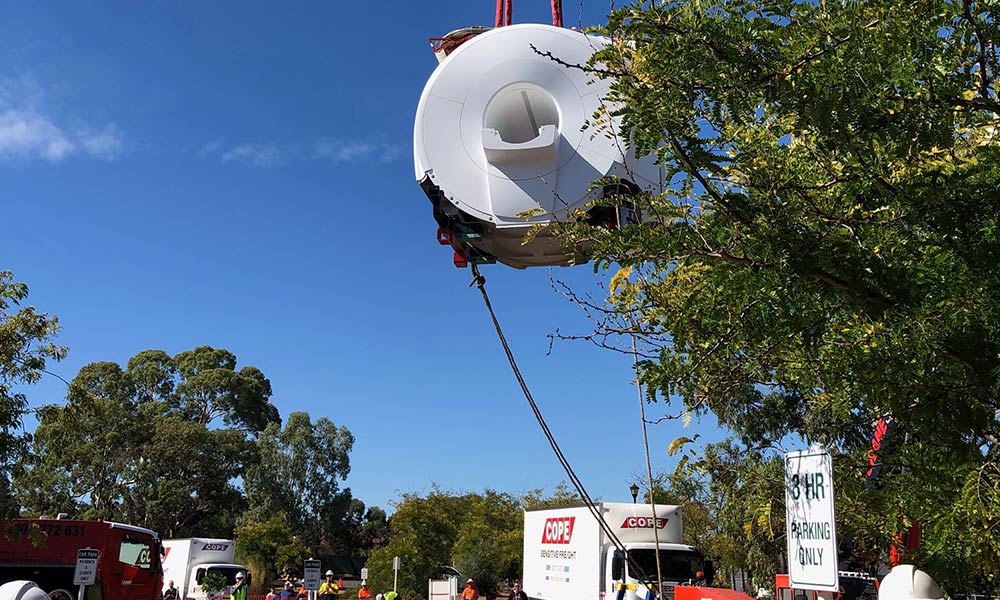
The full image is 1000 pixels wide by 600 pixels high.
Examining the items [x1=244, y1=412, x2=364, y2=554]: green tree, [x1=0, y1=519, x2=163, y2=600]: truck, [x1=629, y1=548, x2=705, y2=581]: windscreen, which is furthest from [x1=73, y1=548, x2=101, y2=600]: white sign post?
[x1=244, y1=412, x2=364, y2=554]: green tree

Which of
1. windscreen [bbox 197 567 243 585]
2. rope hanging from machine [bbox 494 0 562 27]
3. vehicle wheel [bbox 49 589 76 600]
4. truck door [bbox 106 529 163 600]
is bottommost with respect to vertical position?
windscreen [bbox 197 567 243 585]

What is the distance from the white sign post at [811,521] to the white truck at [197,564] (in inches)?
1107

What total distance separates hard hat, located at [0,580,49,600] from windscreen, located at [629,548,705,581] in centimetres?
1488

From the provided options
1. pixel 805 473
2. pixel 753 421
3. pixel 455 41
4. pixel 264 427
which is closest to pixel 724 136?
pixel 805 473

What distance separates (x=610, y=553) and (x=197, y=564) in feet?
58.9

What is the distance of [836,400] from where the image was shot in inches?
267

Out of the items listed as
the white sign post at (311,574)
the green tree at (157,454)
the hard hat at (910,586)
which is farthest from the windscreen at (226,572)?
the hard hat at (910,586)

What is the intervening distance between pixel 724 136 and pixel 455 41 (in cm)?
528

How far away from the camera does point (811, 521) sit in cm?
448

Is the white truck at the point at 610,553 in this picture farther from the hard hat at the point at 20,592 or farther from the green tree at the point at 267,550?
the green tree at the point at 267,550

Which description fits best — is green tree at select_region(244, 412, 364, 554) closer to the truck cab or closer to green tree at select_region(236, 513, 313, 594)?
green tree at select_region(236, 513, 313, 594)

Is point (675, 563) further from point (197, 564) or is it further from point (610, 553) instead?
point (197, 564)

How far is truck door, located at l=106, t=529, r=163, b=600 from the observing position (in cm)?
1627

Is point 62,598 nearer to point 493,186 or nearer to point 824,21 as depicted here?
point 493,186
